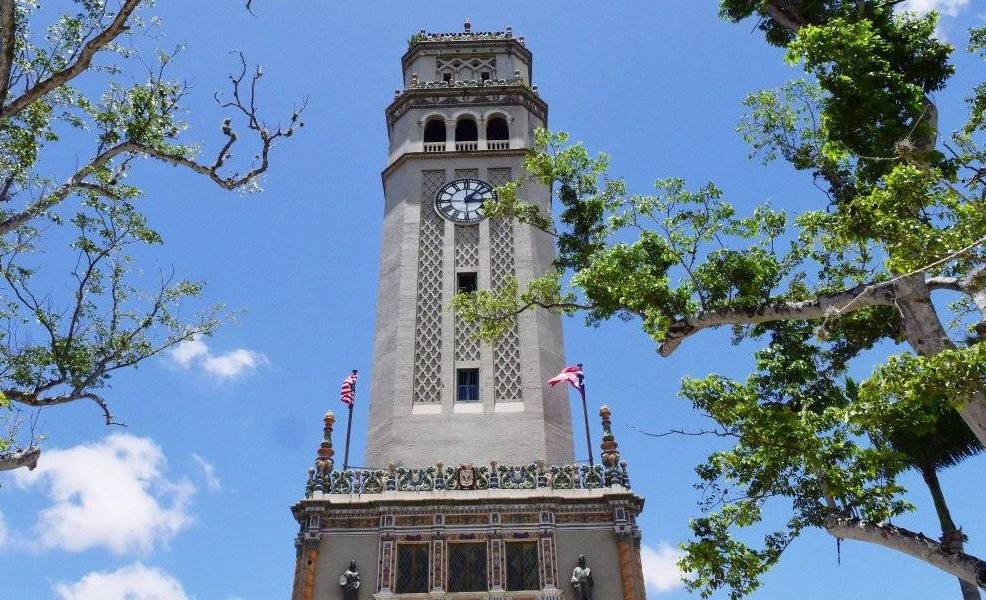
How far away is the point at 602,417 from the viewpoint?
25609 millimetres

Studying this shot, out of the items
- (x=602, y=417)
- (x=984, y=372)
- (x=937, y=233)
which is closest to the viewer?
(x=984, y=372)

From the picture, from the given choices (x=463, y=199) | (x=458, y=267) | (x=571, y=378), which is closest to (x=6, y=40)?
(x=571, y=378)

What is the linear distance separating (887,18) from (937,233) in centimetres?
564

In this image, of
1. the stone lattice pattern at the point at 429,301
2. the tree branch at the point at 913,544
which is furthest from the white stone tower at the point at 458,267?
the tree branch at the point at 913,544

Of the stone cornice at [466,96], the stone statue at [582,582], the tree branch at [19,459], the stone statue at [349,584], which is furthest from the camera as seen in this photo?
the stone cornice at [466,96]

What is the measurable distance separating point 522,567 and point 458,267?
11.6 m

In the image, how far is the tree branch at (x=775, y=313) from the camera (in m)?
13.0

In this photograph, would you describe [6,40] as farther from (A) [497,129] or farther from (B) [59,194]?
(A) [497,129]

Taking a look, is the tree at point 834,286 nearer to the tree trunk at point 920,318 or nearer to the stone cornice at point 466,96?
the tree trunk at point 920,318

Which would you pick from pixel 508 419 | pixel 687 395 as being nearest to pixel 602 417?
pixel 508 419

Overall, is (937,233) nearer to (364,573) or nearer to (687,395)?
(687,395)

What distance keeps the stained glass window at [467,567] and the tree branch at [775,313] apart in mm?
10609

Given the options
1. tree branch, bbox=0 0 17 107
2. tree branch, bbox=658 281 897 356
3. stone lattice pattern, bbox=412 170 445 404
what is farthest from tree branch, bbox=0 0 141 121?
stone lattice pattern, bbox=412 170 445 404

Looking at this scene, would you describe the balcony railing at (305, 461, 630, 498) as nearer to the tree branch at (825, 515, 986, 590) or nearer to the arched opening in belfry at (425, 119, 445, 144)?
the tree branch at (825, 515, 986, 590)
